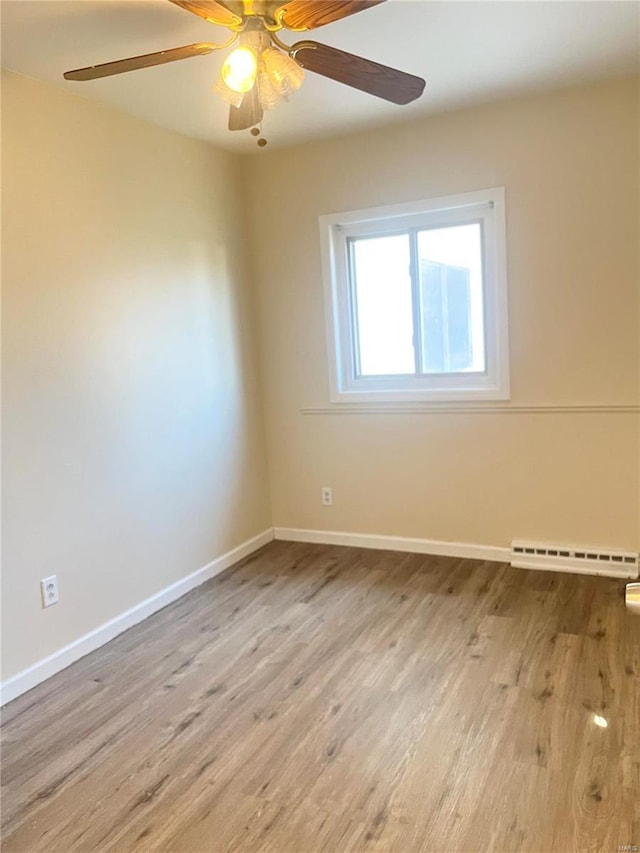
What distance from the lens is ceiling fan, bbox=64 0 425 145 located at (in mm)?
1684

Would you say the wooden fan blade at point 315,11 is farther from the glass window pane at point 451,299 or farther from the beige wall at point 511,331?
the glass window pane at point 451,299

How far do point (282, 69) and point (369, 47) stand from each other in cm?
69

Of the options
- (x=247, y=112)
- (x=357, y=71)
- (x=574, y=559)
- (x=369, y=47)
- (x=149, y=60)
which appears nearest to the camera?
(x=149, y=60)

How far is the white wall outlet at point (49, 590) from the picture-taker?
2.58 metres

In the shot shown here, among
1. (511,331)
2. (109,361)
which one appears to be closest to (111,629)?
(109,361)

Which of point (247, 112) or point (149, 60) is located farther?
point (247, 112)

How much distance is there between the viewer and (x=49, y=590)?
8.55 feet

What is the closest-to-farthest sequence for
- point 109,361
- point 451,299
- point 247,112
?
1. point 247,112
2. point 109,361
3. point 451,299

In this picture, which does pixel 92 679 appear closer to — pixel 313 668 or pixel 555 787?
pixel 313 668

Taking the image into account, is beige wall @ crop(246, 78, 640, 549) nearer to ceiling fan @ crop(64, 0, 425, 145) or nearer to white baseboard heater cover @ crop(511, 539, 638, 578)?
white baseboard heater cover @ crop(511, 539, 638, 578)

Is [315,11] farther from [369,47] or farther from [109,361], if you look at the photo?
[109,361]

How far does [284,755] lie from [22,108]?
2537 mm

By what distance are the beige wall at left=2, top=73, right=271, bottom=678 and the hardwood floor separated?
42 centimetres

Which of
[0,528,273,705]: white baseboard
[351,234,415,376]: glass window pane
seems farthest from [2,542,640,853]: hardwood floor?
[351,234,415,376]: glass window pane
